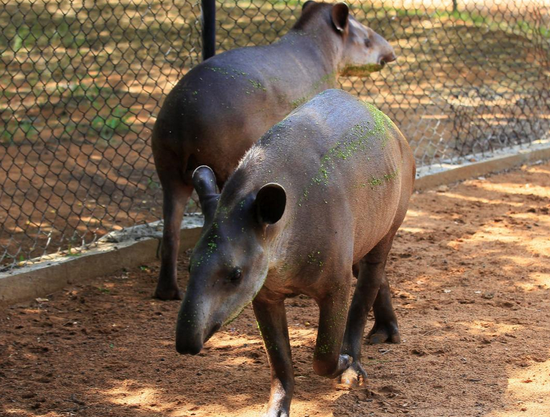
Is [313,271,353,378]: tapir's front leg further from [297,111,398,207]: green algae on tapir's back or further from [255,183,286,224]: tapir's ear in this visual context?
[255,183,286,224]: tapir's ear

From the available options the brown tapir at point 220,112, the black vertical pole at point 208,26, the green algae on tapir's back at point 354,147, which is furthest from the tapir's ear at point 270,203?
the black vertical pole at point 208,26

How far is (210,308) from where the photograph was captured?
3195 millimetres

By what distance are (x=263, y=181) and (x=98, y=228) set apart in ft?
11.4

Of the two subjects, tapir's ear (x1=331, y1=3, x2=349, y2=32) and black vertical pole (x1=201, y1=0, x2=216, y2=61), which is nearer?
black vertical pole (x1=201, y1=0, x2=216, y2=61)

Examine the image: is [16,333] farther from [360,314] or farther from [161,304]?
[360,314]

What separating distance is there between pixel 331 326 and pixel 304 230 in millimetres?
527

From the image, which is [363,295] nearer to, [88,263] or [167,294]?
[167,294]

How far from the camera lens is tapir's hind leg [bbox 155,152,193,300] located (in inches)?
226

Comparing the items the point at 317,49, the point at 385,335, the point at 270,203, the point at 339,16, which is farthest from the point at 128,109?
the point at 270,203

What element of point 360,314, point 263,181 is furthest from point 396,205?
point 263,181

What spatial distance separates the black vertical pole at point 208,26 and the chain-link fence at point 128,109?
0.26 m

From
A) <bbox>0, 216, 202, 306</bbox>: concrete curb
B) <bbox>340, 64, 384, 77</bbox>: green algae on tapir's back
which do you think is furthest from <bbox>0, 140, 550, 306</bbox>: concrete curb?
<bbox>340, 64, 384, 77</bbox>: green algae on tapir's back

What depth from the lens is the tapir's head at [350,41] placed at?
6934mm

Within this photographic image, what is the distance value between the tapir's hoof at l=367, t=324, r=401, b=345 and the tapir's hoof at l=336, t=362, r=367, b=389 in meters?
0.48
